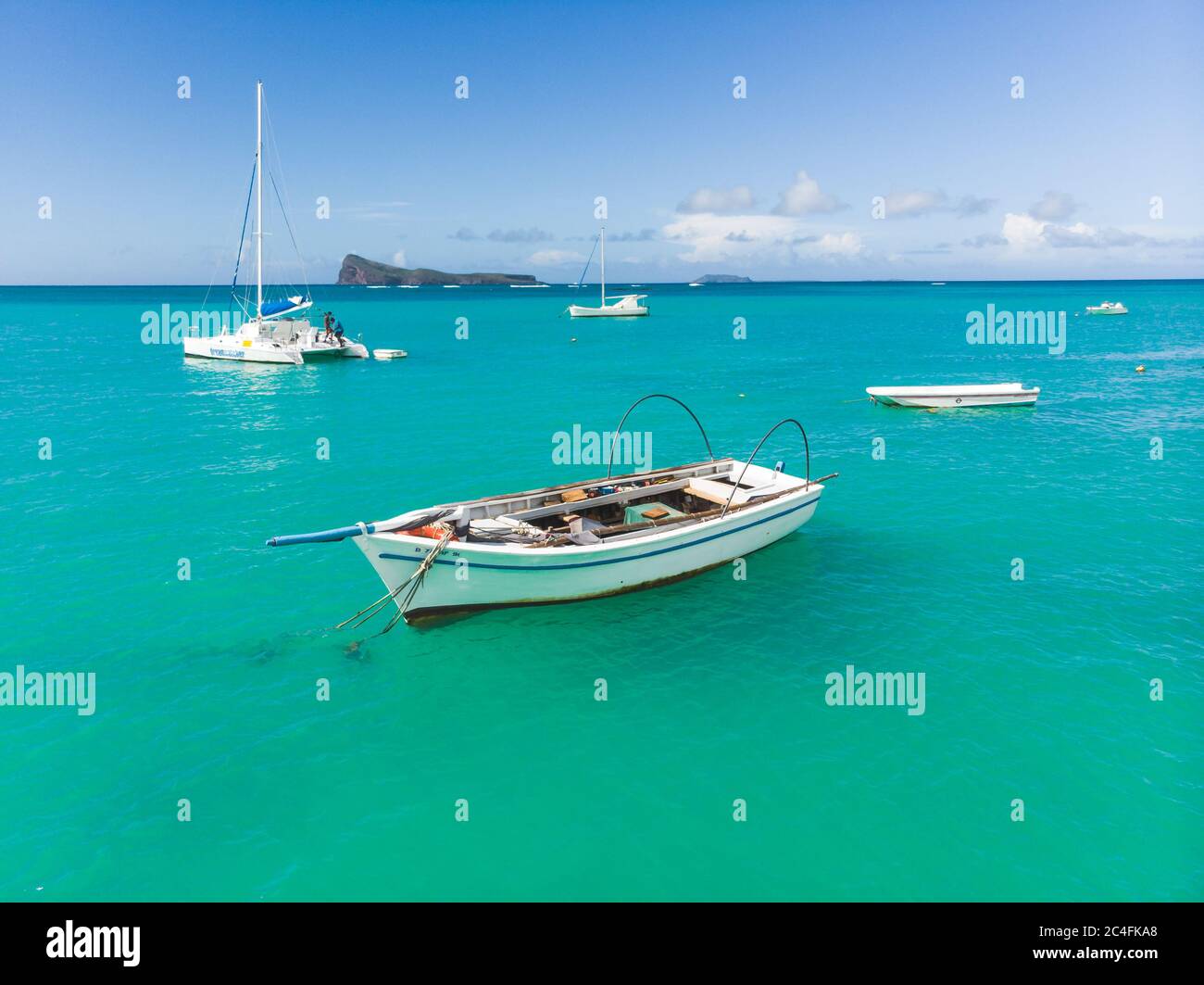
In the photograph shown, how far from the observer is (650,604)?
19.2m

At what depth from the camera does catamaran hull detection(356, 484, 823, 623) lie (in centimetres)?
1706

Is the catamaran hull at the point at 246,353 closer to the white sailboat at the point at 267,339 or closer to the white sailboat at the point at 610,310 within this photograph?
the white sailboat at the point at 267,339

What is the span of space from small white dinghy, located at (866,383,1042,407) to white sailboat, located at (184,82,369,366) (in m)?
46.0

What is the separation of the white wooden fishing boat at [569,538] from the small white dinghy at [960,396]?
25.9 m

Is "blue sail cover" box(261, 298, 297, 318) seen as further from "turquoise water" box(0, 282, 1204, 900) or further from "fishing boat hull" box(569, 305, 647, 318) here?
"fishing boat hull" box(569, 305, 647, 318)

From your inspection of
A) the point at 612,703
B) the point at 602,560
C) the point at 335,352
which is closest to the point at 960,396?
the point at 602,560

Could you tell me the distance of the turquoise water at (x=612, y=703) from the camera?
36.4ft

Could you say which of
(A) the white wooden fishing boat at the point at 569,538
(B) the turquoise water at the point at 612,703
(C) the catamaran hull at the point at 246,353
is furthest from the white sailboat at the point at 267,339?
(A) the white wooden fishing boat at the point at 569,538

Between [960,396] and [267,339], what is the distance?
5394 cm

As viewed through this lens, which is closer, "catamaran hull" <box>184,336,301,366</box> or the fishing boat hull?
"catamaran hull" <box>184,336,301,366</box>

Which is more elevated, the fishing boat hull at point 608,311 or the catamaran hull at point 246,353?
the fishing boat hull at point 608,311

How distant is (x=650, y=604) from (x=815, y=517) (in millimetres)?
9408

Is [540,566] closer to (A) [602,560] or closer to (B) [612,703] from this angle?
(A) [602,560]

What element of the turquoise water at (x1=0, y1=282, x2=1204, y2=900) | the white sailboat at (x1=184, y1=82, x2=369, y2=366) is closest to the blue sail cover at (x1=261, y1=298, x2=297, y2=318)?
the white sailboat at (x1=184, y1=82, x2=369, y2=366)
